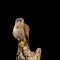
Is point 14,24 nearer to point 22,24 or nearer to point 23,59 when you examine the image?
point 22,24

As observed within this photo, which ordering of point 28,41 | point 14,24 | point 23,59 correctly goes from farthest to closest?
point 14,24
point 28,41
point 23,59

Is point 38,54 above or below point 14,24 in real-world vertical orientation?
below

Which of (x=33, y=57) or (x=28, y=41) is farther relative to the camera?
(x=28, y=41)

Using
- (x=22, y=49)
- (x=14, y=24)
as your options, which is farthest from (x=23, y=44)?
(x=14, y=24)

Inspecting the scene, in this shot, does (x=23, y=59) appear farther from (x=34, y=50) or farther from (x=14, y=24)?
(x=14, y=24)

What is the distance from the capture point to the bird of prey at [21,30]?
5.74 feet

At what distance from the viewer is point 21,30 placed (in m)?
1.76

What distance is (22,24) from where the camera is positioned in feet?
5.85

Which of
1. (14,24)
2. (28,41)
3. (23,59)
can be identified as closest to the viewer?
A: (23,59)

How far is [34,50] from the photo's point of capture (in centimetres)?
183

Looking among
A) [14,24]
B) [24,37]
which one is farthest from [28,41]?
[14,24]

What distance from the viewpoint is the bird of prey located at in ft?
5.74

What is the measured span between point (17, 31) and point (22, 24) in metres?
0.05

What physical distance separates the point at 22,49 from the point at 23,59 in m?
0.05
